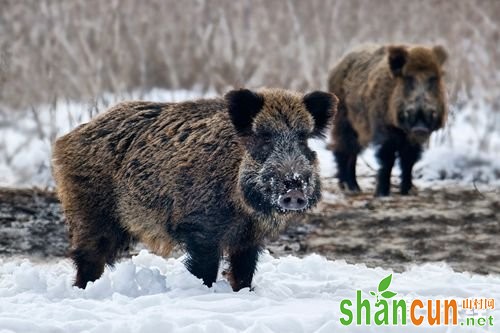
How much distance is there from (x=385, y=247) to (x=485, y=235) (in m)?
1.05

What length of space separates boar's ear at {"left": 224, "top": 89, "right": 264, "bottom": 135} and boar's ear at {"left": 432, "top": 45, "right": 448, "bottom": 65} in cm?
528

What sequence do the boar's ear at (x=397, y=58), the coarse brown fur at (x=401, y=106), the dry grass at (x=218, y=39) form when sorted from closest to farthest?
the coarse brown fur at (x=401, y=106) < the boar's ear at (x=397, y=58) < the dry grass at (x=218, y=39)

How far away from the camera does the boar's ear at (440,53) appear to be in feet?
34.0

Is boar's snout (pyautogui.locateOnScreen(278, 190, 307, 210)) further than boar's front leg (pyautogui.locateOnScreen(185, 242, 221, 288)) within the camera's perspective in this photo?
No

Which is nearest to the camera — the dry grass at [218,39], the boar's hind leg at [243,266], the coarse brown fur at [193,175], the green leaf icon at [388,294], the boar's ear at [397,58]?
the coarse brown fur at [193,175]

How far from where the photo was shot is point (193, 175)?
572 centimetres

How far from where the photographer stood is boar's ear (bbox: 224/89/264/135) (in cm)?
556

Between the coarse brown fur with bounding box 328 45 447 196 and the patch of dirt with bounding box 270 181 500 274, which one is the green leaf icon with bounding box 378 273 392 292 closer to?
the patch of dirt with bounding box 270 181 500 274

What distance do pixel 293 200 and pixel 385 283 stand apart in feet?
3.99

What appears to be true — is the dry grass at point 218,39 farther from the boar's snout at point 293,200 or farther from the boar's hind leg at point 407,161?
the boar's snout at point 293,200

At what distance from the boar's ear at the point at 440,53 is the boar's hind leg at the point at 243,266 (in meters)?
5.29

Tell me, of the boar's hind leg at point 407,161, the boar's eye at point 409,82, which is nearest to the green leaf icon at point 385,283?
the boar's hind leg at point 407,161

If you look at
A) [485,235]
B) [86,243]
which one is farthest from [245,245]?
[485,235]

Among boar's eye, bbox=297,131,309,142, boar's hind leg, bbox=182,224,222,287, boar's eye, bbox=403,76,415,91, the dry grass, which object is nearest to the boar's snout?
boar's eye, bbox=297,131,309,142
